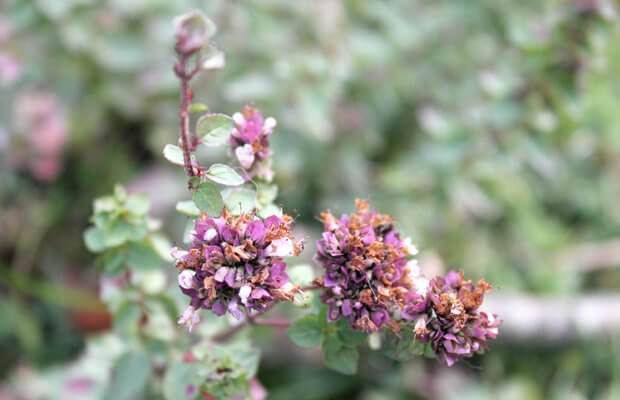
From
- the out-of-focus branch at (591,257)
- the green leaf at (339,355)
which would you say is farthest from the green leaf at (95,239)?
the out-of-focus branch at (591,257)

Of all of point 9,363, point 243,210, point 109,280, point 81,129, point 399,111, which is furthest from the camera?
point 399,111

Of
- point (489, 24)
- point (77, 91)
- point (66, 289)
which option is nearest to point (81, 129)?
point (77, 91)

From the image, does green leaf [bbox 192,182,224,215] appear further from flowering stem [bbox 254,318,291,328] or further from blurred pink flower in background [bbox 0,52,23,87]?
blurred pink flower in background [bbox 0,52,23,87]

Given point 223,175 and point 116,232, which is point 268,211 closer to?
point 223,175

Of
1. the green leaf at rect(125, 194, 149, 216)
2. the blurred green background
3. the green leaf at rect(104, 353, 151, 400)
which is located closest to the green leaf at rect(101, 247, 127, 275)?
the green leaf at rect(125, 194, 149, 216)

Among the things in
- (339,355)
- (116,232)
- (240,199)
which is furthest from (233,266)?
(116,232)

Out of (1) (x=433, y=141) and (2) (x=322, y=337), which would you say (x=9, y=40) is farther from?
(2) (x=322, y=337)
